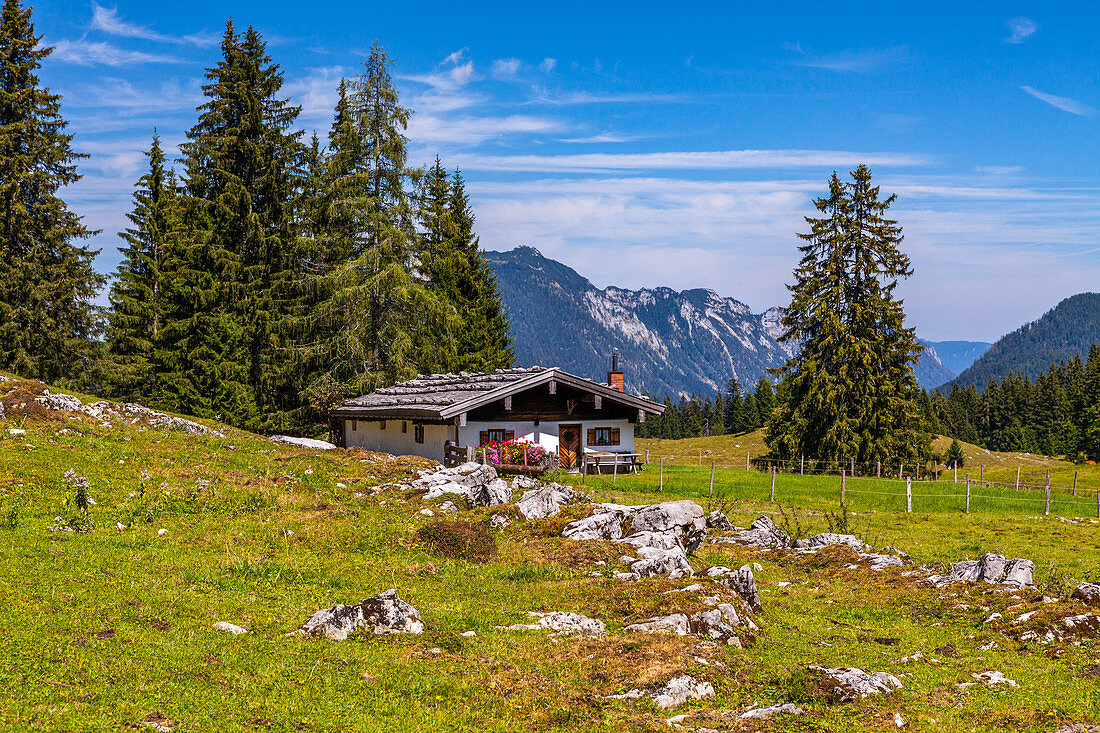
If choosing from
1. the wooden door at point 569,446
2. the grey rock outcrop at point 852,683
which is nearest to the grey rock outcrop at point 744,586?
the grey rock outcrop at point 852,683

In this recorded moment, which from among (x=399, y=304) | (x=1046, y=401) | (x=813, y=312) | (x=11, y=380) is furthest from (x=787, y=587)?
(x=1046, y=401)

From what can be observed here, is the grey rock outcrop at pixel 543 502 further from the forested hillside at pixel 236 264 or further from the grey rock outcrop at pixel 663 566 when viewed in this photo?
the forested hillside at pixel 236 264

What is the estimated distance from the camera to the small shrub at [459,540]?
15.9 m

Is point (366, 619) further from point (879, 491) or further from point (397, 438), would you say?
point (397, 438)

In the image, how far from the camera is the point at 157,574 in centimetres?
1216

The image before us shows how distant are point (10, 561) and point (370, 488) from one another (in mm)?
11368

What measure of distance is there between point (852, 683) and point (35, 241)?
48751mm

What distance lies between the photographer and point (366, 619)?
35.3 ft

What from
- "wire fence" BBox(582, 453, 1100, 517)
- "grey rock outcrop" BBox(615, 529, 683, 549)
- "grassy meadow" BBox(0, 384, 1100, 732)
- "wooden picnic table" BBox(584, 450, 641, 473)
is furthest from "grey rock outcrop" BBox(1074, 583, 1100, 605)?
"wooden picnic table" BBox(584, 450, 641, 473)

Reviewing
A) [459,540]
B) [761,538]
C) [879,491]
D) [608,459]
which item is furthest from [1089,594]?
[608,459]

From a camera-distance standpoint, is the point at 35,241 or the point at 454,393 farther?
the point at 35,241

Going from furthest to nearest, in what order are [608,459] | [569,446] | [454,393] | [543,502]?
[569,446]
[608,459]
[454,393]
[543,502]

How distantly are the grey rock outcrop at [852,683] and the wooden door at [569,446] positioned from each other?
2809 cm

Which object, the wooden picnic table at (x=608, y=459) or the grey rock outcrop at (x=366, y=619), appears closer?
the grey rock outcrop at (x=366, y=619)
